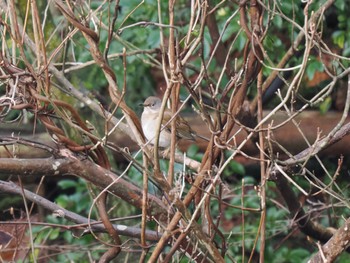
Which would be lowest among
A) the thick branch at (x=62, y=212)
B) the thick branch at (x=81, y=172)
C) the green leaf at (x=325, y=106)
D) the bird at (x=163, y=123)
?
the green leaf at (x=325, y=106)

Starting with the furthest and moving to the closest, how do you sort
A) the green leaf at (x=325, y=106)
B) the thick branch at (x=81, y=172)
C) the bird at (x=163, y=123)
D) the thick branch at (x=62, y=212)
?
the green leaf at (x=325, y=106) < the bird at (x=163, y=123) < the thick branch at (x=62, y=212) < the thick branch at (x=81, y=172)

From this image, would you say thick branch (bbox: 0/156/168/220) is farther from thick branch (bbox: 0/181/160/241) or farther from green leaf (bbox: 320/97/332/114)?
green leaf (bbox: 320/97/332/114)

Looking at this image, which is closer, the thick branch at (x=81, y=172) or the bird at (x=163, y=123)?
the thick branch at (x=81, y=172)

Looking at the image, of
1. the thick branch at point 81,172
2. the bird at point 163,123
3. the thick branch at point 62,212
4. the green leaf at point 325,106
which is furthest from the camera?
the green leaf at point 325,106

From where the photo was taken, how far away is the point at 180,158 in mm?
4582

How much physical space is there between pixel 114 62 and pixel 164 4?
0.98 metres

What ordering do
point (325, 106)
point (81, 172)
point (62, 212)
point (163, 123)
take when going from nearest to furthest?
point (81, 172) < point (62, 212) < point (163, 123) < point (325, 106)

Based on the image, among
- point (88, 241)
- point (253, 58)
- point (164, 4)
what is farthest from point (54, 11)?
point (253, 58)

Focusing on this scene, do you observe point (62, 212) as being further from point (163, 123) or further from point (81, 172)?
point (163, 123)

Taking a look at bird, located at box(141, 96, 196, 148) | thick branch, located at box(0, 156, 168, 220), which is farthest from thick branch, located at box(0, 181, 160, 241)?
bird, located at box(141, 96, 196, 148)

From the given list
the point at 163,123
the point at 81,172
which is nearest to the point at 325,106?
the point at 163,123

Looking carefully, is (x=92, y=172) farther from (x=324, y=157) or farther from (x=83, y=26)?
(x=324, y=157)

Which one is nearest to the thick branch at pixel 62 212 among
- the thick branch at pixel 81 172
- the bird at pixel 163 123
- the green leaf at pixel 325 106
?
the thick branch at pixel 81 172

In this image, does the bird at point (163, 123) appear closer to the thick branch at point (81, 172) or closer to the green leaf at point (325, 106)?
the green leaf at point (325, 106)
